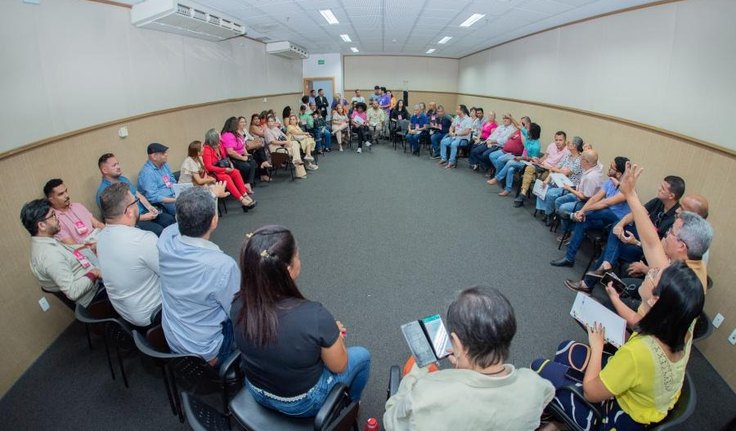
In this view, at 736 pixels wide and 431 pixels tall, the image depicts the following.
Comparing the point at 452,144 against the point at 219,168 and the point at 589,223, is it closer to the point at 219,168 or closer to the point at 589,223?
the point at 589,223

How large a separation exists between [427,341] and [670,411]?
1022mm

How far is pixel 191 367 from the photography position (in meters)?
1.72

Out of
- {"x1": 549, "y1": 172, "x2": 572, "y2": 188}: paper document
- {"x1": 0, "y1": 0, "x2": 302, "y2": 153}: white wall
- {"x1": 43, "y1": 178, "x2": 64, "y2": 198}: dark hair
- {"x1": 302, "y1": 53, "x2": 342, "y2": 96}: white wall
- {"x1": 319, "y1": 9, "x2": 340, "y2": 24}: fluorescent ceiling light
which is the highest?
{"x1": 302, "y1": 53, "x2": 342, "y2": 96}: white wall

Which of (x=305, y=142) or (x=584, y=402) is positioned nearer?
(x=584, y=402)

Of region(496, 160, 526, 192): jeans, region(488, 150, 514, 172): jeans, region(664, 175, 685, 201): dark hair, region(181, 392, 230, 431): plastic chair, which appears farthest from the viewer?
region(488, 150, 514, 172): jeans

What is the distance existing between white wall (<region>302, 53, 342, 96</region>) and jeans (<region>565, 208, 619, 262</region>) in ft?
40.6

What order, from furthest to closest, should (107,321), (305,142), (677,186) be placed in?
1. (305,142)
2. (677,186)
3. (107,321)

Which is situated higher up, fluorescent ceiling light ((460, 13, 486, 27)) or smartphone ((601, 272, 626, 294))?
fluorescent ceiling light ((460, 13, 486, 27))

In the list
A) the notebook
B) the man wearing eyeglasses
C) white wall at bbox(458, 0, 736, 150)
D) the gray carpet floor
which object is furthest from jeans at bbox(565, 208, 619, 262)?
the man wearing eyeglasses

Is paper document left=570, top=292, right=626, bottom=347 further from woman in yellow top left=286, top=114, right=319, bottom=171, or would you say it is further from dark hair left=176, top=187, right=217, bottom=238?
woman in yellow top left=286, top=114, right=319, bottom=171

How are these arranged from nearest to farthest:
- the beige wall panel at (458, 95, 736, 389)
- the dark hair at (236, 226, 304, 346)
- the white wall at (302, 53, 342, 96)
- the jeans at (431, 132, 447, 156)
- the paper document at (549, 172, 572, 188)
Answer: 1. the dark hair at (236, 226, 304, 346)
2. the beige wall panel at (458, 95, 736, 389)
3. the paper document at (549, 172, 572, 188)
4. the jeans at (431, 132, 447, 156)
5. the white wall at (302, 53, 342, 96)

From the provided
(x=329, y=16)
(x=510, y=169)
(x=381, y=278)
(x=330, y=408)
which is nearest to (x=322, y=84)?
(x=329, y=16)

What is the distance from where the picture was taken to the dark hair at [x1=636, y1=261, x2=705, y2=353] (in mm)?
1318

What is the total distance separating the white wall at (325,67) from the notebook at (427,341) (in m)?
13.9
